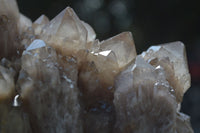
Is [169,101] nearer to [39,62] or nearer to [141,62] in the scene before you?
[141,62]

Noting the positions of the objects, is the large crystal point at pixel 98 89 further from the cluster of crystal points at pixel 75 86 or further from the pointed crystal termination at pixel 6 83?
the pointed crystal termination at pixel 6 83

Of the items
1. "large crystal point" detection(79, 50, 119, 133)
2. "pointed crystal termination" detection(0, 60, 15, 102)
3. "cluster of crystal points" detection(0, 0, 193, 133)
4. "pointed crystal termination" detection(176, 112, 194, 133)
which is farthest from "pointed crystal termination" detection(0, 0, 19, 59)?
"pointed crystal termination" detection(176, 112, 194, 133)

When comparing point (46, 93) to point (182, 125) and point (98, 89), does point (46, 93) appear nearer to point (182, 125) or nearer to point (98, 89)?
point (98, 89)

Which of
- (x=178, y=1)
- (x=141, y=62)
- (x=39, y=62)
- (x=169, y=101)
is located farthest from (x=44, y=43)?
(x=178, y=1)

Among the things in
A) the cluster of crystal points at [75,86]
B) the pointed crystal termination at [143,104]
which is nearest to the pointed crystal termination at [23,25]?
the cluster of crystal points at [75,86]

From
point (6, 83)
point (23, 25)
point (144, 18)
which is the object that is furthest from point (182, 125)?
point (144, 18)
